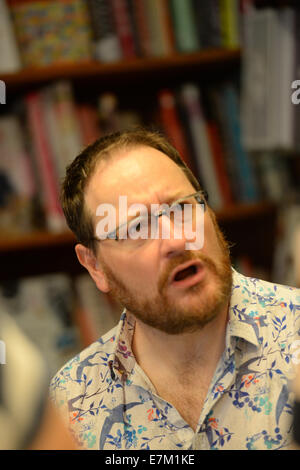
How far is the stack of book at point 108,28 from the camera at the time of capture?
4.36 ft

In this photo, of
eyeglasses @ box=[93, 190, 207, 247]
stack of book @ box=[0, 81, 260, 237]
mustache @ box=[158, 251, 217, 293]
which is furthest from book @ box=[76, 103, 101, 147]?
mustache @ box=[158, 251, 217, 293]

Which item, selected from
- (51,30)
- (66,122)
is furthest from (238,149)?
(51,30)

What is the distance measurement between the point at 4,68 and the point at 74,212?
0.60 metres

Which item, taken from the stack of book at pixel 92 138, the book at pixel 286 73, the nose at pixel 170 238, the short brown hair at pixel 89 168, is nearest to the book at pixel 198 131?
the stack of book at pixel 92 138

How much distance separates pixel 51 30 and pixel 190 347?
89cm

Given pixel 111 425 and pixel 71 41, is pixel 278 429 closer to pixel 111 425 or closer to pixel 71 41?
pixel 111 425

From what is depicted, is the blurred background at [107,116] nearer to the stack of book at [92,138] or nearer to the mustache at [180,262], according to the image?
the stack of book at [92,138]

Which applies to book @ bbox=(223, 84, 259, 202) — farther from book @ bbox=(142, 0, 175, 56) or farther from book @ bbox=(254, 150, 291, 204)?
book @ bbox=(142, 0, 175, 56)

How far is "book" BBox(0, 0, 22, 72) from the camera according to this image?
1.30 m

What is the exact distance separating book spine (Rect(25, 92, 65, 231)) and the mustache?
658mm

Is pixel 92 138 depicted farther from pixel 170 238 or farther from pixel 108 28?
pixel 170 238

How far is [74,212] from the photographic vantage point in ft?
2.92

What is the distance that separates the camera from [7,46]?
1.32m

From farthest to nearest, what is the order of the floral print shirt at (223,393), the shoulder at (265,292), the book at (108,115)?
1. the book at (108,115)
2. the shoulder at (265,292)
3. the floral print shirt at (223,393)
